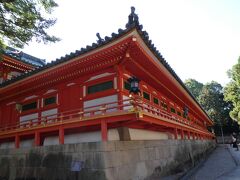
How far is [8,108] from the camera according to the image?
1408cm

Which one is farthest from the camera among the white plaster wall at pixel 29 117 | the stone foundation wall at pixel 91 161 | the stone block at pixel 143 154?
the white plaster wall at pixel 29 117

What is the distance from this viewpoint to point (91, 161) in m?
7.95

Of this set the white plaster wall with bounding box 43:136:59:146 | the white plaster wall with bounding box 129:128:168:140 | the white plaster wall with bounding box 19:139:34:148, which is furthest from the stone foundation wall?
the white plaster wall with bounding box 43:136:59:146

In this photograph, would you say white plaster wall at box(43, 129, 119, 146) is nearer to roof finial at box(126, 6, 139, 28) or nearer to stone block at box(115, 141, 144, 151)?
stone block at box(115, 141, 144, 151)

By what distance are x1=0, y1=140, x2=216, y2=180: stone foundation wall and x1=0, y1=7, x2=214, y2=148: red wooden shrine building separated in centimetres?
54

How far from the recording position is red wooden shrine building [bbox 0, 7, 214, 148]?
827 cm

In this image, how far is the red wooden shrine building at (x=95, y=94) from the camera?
827 centimetres

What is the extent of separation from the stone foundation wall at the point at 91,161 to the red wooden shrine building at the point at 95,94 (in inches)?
21.3

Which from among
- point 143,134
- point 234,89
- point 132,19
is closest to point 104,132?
point 143,134

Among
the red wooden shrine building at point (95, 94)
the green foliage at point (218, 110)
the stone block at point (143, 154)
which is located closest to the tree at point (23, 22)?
the red wooden shrine building at point (95, 94)

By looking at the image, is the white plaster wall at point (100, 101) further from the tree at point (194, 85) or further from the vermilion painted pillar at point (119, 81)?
the tree at point (194, 85)

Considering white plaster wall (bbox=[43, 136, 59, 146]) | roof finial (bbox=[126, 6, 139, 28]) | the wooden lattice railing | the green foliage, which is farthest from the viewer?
the green foliage

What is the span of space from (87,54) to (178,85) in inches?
290

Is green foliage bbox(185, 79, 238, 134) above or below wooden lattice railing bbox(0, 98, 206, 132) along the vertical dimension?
above
